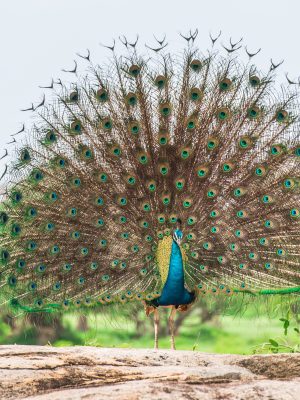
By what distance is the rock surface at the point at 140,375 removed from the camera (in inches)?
159

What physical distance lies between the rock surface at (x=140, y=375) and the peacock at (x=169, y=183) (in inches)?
119

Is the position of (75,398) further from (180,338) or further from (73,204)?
(180,338)

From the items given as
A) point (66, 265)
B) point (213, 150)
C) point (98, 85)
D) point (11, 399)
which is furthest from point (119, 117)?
point (11, 399)

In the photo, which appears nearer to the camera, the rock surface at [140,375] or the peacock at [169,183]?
the rock surface at [140,375]

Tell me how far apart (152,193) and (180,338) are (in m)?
3.07

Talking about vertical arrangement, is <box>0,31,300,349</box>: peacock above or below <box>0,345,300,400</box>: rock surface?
above

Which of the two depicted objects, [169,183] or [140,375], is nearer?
[140,375]

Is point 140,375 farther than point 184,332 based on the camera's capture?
No

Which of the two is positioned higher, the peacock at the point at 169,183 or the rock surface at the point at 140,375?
the peacock at the point at 169,183

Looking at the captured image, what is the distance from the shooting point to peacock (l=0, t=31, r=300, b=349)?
824 centimetres

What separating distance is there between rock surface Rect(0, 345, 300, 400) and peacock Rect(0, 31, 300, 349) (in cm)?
302

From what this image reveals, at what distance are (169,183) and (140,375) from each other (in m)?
3.99

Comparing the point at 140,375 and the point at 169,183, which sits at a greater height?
the point at 169,183

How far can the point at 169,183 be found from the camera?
8.34 m
